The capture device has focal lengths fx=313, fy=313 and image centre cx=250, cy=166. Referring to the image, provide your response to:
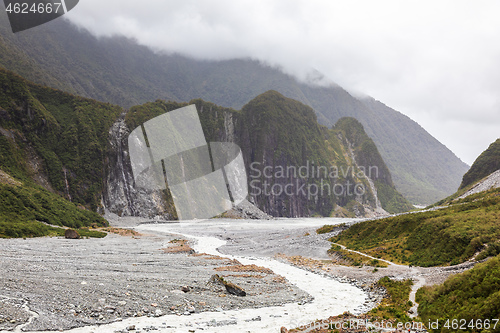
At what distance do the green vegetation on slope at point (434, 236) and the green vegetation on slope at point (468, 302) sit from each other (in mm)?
14686

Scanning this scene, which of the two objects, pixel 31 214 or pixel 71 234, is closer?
pixel 71 234

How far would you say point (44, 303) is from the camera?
1870cm

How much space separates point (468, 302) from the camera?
16781mm

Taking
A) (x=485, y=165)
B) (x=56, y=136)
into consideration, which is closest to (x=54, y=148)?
(x=56, y=136)

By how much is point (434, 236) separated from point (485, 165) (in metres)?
94.8

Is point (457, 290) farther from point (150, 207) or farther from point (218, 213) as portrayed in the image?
point (218, 213)

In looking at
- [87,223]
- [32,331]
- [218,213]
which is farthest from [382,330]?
[218,213]

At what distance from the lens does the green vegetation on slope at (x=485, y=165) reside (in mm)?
109250

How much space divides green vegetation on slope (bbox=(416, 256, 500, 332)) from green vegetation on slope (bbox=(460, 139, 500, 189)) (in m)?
111

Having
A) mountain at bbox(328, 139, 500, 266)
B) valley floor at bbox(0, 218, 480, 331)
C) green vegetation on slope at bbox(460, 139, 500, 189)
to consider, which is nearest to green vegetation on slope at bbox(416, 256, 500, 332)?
valley floor at bbox(0, 218, 480, 331)

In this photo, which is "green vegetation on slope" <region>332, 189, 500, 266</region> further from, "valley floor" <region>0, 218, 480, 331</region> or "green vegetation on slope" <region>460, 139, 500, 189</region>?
"green vegetation on slope" <region>460, 139, 500, 189</region>

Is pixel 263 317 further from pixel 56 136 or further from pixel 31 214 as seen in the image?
pixel 56 136

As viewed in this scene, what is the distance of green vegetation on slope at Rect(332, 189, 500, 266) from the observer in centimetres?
3428

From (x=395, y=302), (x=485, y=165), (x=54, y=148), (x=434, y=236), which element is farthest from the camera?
(x=54, y=148)
